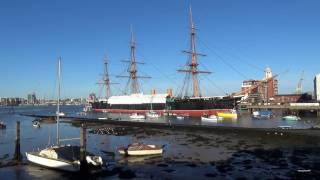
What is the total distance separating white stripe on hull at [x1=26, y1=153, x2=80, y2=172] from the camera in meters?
31.4

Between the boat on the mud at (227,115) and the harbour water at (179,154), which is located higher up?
the boat on the mud at (227,115)

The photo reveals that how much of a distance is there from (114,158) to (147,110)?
94688 millimetres

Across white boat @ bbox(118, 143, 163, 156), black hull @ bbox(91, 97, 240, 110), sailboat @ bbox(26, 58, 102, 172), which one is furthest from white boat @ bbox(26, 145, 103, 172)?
black hull @ bbox(91, 97, 240, 110)

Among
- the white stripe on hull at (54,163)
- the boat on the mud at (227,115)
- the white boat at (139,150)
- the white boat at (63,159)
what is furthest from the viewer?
the boat on the mud at (227,115)

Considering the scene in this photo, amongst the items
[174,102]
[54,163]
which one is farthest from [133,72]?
[54,163]

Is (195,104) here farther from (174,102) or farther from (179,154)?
(179,154)

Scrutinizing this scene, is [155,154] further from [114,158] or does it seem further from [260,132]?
[260,132]

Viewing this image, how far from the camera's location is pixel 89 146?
4841 centimetres

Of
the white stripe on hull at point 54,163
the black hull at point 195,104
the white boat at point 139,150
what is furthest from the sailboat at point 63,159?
the black hull at point 195,104

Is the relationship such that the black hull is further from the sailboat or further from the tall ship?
the sailboat

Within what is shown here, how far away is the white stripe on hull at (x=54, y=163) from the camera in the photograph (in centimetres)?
3136

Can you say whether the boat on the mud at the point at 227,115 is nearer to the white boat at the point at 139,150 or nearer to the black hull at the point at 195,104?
the black hull at the point at 195,104

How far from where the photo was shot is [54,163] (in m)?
32.8

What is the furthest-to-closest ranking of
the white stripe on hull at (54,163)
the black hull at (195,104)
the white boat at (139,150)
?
1. the black hull at (195,104)
2. the white boat at (139,150)
3. the white stripe on hull at (54,163)
